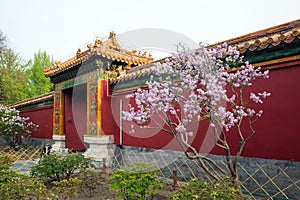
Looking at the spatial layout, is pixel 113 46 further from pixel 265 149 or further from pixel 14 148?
pixel 14 148

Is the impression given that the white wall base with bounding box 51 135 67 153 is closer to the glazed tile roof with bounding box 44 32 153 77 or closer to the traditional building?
the traditional building

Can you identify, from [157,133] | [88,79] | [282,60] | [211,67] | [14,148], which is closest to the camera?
[211,67]

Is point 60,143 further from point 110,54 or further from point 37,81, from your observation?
point 37,81

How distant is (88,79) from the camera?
27.8ft

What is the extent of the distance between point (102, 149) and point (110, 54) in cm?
323

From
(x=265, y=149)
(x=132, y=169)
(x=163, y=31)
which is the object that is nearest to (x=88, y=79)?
(x=163, y=31)

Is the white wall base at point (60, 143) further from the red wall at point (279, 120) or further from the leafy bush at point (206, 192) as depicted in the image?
the leafy bush at point (206, 192)

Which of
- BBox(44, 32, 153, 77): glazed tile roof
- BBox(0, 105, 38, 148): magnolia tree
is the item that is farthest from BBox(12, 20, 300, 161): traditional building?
BBox(0, 105, 38, 148): magnolia tree

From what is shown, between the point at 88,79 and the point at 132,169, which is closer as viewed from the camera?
the point at 132,169

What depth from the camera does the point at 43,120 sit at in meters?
12.6

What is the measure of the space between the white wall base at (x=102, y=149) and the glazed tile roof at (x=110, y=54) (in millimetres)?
2773

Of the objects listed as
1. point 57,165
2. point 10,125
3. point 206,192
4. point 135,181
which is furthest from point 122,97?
point 10,125

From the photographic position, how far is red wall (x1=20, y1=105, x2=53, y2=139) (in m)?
12.1

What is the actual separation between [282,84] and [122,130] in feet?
16.4
